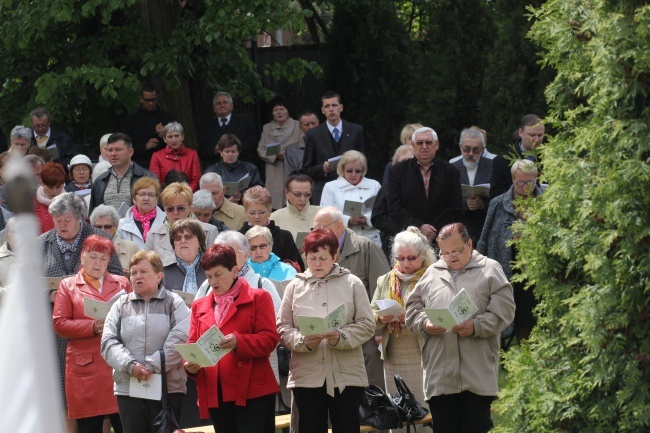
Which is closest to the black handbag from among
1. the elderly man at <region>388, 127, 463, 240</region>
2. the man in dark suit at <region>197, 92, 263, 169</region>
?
the elderly man at <region>388, 127, 463, 240</region>

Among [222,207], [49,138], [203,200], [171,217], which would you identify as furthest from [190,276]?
[49,138]

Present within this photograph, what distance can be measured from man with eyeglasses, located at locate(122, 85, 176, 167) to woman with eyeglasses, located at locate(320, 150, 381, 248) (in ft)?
9.79

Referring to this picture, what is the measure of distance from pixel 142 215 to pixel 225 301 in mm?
2893

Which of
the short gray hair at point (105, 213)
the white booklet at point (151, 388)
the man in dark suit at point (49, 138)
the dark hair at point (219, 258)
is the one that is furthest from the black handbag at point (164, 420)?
the man in dark suit at point (49, 138)

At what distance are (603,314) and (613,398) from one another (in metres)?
0.45

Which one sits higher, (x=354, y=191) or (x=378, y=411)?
(x=354, y=191)

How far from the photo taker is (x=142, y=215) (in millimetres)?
10875

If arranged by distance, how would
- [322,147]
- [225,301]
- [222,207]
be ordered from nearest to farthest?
[225,301], [222,207], [322,147]

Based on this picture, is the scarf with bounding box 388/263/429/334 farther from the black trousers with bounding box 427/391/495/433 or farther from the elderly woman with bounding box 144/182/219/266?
the elderly woman with bounding box 144/182/219/266

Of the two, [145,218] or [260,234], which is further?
[145,218]

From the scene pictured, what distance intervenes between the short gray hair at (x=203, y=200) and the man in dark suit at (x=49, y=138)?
351cm

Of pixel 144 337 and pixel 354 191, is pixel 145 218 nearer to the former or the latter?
pixel 354 191

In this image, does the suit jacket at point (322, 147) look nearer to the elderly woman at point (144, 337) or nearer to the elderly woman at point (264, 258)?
the elderly woman at point (264, 258)

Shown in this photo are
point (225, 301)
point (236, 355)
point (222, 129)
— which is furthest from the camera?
point (222, 129)
